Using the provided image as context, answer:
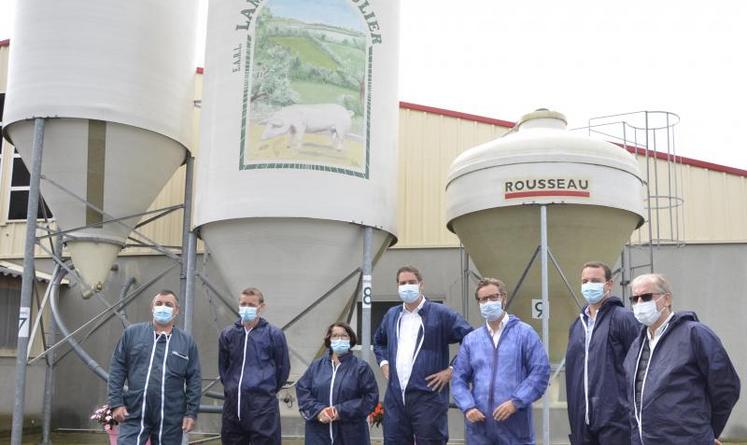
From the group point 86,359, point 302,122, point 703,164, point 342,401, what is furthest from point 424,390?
point 703,164

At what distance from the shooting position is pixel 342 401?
597 centimetres

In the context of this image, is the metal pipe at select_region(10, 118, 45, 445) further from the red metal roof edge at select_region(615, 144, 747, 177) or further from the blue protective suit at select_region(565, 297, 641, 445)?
the red metal roof edge at select_region(615, 144, 747, 177)

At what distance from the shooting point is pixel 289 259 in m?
8.56

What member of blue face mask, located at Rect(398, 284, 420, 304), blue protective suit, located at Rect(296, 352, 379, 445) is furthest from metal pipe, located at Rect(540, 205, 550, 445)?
blue protective suit, located at Rect(296, 352, 379, 445)

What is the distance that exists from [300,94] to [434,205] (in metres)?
5.65

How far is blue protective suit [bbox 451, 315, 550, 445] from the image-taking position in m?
5.18

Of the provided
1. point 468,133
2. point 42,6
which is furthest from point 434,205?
point 42,6

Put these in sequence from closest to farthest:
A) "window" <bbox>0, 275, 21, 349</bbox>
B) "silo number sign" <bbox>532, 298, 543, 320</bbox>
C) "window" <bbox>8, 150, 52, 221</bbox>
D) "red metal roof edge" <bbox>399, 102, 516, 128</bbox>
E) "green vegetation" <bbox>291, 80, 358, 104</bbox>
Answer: "green vegetation" <bbox>291, 80, 358, 104</bbox> → "silo number sign" <bbox>532, 298, 543, 320</bbox> → "window" <bbox>0, 275, 21, 349</bbox> → "red metal roof edge" <bbox>399, 102, 516, 128</bbox> → "window" <bbox>8, 150, 52, 221</bbox>

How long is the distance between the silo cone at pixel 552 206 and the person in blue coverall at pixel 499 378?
362 cm

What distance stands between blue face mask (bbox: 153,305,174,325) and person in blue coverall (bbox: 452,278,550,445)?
2431 millimetres

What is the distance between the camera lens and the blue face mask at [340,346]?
6.07 meters

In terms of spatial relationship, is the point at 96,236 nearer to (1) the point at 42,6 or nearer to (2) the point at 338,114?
(1) the point at 42,6

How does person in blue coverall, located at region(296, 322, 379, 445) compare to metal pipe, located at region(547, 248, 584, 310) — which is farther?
metal pipe, located at region(547, 248, 584, 310)

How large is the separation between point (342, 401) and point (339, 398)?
0.04m
